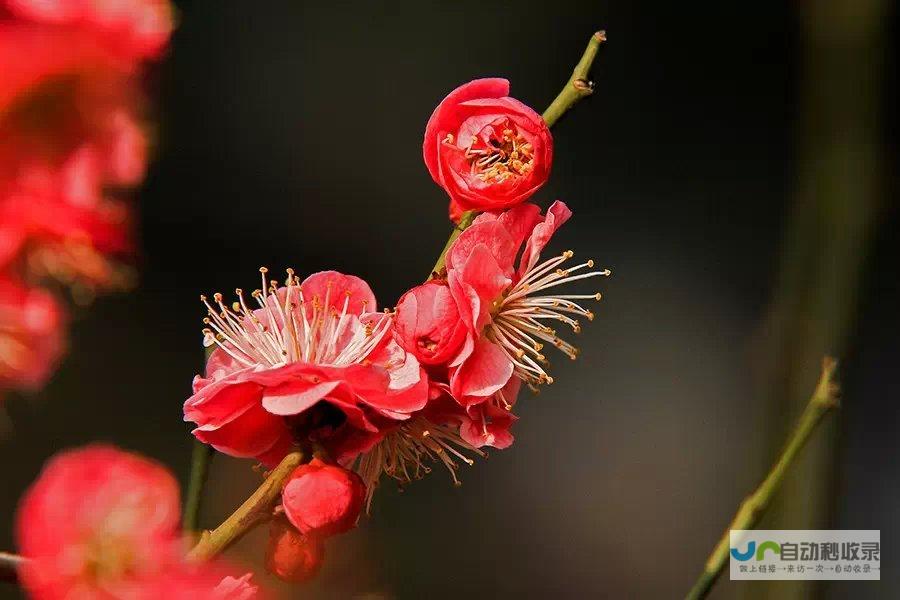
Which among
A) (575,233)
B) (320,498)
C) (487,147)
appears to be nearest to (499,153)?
(487,147)

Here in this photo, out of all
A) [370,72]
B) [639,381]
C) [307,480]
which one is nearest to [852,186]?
[639,381]

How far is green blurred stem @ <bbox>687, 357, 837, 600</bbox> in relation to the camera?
306 millimetres

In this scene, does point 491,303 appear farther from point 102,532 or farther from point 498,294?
point 102,532

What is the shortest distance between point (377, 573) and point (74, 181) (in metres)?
0.44

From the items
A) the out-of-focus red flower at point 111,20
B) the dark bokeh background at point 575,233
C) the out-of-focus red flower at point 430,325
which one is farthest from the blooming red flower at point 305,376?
the dark bokeh background at point 575,233

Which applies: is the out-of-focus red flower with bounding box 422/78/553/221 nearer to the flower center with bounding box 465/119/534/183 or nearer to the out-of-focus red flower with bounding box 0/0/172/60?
the flower center with bounding box 465/119/534/183

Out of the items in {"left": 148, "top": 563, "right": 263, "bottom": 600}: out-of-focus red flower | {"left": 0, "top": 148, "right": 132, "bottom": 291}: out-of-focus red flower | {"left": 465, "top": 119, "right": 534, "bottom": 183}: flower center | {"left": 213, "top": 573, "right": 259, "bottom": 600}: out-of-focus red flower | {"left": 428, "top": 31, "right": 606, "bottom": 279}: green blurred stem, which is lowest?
{"left": 213, "top": 573, "right": 259, "bottom": 600}: out-of-focus red flower

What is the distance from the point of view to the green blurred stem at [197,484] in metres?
0.33

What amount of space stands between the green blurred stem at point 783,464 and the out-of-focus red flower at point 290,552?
0.12 m

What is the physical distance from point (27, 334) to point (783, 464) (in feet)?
0.72

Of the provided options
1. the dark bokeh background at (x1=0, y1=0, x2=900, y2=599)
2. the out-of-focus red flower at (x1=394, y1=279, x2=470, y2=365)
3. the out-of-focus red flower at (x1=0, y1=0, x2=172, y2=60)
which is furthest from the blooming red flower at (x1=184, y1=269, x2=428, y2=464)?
the dark bokeh background at (x1=0, y1=0, x2=900, y2=599)

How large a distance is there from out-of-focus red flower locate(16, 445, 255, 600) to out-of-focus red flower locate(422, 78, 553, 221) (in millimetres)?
139

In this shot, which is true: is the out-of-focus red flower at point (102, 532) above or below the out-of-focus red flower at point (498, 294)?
below

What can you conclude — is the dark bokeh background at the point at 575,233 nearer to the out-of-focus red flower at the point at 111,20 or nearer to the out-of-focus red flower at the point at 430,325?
the out-of-focus red flower at the point at 430,325
